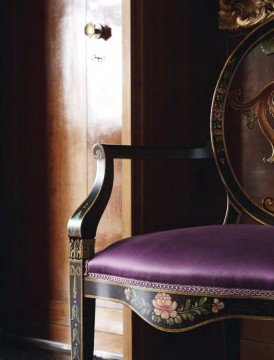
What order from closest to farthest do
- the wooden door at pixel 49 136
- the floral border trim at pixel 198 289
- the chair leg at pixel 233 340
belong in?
the floral border trim at pixel 198 289, the chair leg at pixel 233 340, the wooden door at pixel 49 136

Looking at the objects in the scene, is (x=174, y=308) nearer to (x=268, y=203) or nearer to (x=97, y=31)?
(x=268, y=203)

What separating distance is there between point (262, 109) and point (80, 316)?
630 millimetres

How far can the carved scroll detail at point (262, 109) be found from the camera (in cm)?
132

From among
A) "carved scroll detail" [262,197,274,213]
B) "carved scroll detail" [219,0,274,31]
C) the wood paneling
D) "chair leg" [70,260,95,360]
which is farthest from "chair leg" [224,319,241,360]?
"carved scroll detail" [219,0,274,31]

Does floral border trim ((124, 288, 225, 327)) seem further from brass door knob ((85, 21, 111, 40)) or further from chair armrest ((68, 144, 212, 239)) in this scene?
brass door knob ((85, 21, 111, 40))

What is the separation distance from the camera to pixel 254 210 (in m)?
1.29

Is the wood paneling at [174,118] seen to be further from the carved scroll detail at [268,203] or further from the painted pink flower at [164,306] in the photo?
the painted pink flower at [164,306]

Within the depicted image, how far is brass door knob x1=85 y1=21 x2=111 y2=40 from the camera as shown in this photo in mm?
1336

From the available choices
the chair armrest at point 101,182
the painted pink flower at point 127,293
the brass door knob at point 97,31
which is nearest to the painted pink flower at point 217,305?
the painted pink flower at point 127,293

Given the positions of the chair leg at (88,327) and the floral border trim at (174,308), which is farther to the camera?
the chair leg at (88,327)

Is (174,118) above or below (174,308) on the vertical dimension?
above

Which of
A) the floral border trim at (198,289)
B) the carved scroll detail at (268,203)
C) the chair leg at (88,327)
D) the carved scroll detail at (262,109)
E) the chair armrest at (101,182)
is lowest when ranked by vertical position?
the chair leg at (88,327)

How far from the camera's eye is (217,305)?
2.84 feet

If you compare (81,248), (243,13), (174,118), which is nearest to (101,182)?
(81,248)
